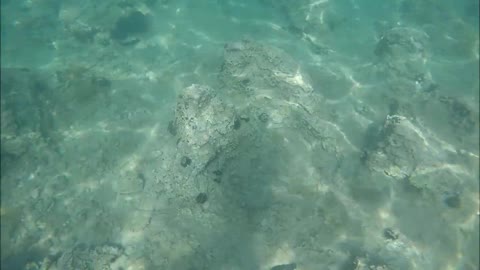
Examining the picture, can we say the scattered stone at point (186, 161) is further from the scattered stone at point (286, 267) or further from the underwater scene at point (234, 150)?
the scattered stone at point (286, 267)

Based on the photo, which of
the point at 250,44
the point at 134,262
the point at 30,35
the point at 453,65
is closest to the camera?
the point at 134,262

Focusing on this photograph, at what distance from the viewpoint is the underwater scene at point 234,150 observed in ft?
20.3

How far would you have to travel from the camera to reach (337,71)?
10.5 meters

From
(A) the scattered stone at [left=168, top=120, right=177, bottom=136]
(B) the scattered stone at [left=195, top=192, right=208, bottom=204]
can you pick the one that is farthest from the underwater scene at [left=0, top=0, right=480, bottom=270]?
(A) the scattered stone at [left=168, top=120, right=177, bottom=136]

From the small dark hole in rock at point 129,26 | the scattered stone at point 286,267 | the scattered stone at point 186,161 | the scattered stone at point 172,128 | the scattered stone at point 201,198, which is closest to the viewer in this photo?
the scattered stone at point 286,267

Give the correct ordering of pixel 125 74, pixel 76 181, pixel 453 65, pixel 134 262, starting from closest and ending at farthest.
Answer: pixel 134 262
pixel 76 181
pixel 125 74
pixel 453 65

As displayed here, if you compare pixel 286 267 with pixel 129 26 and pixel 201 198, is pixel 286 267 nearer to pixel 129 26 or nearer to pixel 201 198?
pixel 201 198

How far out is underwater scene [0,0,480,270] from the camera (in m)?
6.18

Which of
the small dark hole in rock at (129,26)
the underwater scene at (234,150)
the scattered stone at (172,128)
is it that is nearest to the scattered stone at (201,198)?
the underwater scene at (234,150)

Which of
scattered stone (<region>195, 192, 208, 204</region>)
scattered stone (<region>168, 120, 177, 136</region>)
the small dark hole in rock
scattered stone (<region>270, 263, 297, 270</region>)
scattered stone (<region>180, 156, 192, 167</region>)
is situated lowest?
the small dark hole in rock

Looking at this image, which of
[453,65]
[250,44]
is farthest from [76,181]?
[453,65]

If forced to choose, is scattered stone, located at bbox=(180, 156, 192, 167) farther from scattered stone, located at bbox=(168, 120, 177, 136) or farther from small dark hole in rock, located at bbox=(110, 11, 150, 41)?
small dark hole in rock, located at bbox=(110, 11, 150, 41)

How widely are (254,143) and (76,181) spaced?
13.4 ft

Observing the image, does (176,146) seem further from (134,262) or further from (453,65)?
(453,65)
